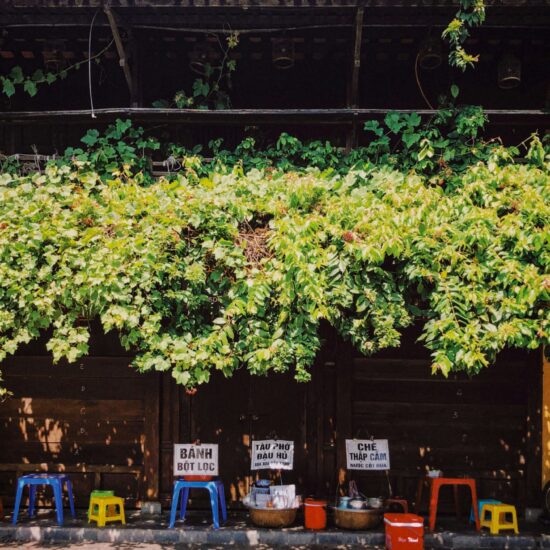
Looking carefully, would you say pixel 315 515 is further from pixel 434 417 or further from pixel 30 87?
pixel 30 87

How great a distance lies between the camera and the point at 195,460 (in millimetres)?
9797

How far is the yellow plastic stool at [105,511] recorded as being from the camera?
9320mm

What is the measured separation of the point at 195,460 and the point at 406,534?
126 inches

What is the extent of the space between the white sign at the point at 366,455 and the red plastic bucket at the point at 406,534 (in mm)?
1509

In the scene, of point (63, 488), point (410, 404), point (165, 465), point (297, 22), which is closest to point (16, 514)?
point (63, 488)

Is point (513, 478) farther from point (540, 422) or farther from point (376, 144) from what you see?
point (376, 144)

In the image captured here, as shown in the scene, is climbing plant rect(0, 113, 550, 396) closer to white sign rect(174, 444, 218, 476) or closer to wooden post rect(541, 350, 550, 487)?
white sign rect(174, 444, 218, 476)

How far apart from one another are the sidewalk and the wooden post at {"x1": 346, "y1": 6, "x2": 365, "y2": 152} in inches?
217

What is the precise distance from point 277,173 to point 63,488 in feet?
19.4

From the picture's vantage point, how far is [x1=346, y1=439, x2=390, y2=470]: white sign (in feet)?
32.3

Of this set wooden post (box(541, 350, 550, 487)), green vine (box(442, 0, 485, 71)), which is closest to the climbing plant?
green vine (box(442, 0, 485, 71))

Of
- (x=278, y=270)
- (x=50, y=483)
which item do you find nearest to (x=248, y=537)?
(x=50, y=483)

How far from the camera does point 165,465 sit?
33.8 feet

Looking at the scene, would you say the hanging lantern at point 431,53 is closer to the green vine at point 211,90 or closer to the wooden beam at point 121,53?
the green vine at point 211,90
